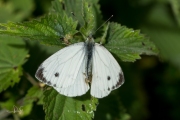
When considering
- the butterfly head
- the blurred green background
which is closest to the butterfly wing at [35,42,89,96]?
the butterfly head

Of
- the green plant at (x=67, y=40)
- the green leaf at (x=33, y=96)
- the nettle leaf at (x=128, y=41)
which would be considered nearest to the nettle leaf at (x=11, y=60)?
the green plant at (x=67, y=40)

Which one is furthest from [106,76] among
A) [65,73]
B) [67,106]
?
[67,106]

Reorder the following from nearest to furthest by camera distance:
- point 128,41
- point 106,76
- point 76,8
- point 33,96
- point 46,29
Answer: point 106,76, point 46,29, point 128,41, point 33,96, point 76,8

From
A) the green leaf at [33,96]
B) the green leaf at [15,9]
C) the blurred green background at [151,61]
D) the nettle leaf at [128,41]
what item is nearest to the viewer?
the nettle leaf at [128,41]

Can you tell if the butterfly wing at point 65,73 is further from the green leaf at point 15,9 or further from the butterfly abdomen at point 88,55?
the green leaf at point 15,9

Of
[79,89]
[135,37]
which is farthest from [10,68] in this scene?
[135,37]

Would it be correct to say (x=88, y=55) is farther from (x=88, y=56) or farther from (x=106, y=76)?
(x=106, y=76)

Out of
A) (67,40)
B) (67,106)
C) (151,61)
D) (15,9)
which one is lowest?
(151,61)
